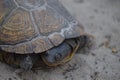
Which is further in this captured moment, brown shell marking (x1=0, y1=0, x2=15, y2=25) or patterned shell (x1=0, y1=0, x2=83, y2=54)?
brown shell marking (x1=0, y1=0, x2=15, y2=25)

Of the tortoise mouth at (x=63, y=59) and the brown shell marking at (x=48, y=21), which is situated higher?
the brown shell marking at (x=48, y=21)

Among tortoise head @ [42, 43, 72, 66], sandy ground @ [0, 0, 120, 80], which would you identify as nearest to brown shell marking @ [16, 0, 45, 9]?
tortoise head @ [42, 43, 72, 66]

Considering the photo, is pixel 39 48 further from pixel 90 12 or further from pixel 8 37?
pixel 90 12

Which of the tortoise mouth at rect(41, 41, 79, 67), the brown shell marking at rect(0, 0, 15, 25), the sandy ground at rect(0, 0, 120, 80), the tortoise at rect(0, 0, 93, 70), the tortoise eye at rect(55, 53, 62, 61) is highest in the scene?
the brown shell marking at rect(0, 0, 15, 25)

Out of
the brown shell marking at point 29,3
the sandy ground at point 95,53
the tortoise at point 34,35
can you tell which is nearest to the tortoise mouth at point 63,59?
the tortoise at point 34,35

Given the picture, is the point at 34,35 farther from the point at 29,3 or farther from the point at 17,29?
the point at 29,3

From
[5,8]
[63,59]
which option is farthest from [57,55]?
[5,8]

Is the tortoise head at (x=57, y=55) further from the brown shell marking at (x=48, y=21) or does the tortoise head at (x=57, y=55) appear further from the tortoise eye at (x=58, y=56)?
the brown shell marking at (x=48, y=21)

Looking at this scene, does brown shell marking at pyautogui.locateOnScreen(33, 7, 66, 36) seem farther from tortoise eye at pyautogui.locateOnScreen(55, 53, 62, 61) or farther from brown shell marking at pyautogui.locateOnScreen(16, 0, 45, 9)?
tortoise eye at pyautogui.locateOnScreen(55, 53, 62, 61)
